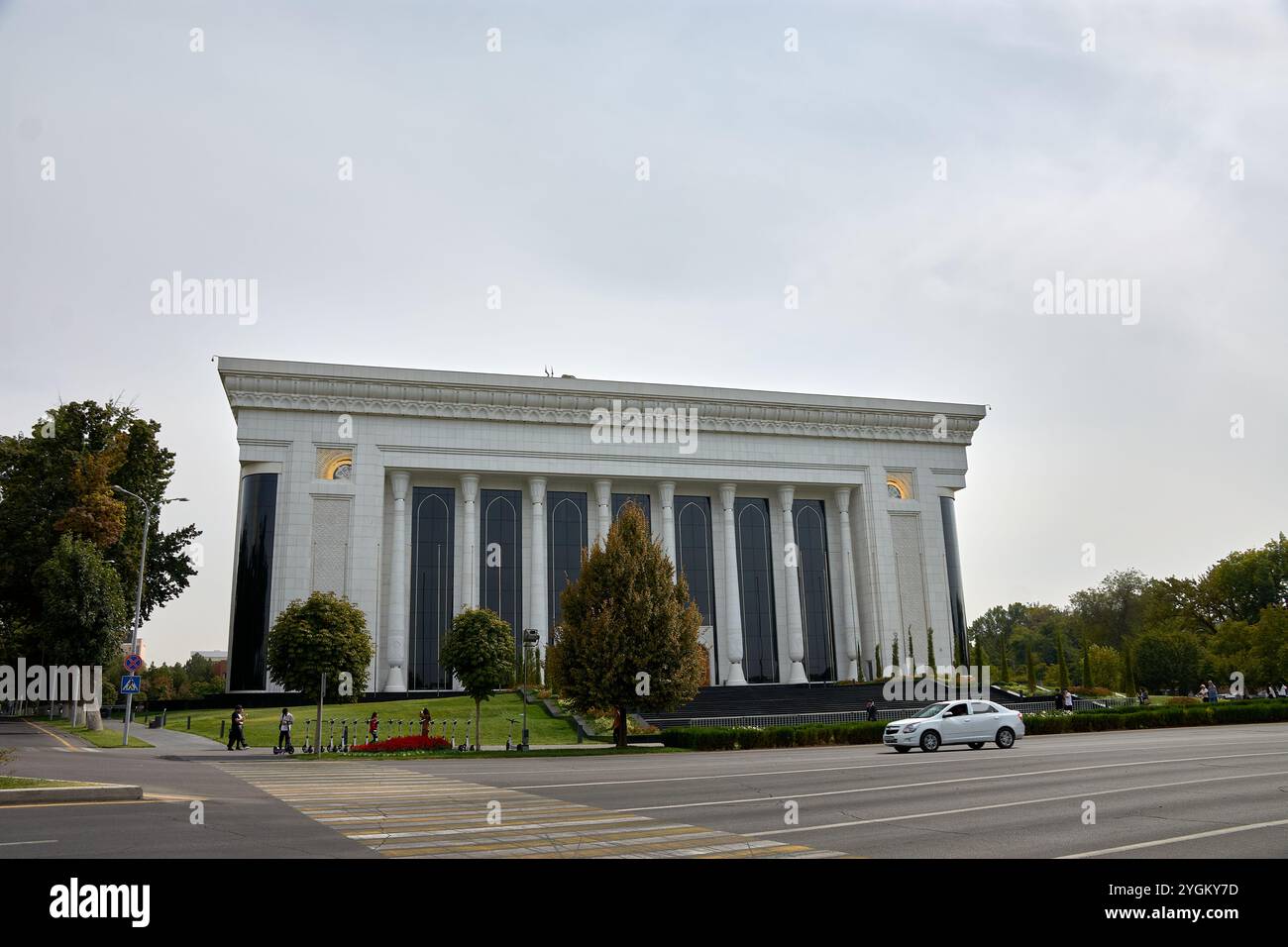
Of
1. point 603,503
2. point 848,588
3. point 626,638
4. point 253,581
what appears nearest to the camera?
point 626,638

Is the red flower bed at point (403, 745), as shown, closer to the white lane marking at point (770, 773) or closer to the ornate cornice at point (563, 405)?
the white lane marking at point (770, 773)

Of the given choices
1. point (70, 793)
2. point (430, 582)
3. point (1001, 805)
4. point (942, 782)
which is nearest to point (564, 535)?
point (430, 582)

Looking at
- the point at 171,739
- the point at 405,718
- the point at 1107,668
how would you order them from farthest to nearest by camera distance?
the point at 1107,668 < the point at 405,718 < the point at 171,739

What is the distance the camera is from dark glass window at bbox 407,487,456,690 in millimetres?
55219

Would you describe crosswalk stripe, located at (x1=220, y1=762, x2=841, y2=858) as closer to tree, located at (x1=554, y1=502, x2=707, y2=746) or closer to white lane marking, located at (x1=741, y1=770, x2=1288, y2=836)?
white lane marking, located at (x1=741, y1=770, x2=1288, y2=836)

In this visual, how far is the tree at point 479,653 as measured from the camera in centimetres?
3559

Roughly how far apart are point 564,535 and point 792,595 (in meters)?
16.1

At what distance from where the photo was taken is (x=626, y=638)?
33719mm

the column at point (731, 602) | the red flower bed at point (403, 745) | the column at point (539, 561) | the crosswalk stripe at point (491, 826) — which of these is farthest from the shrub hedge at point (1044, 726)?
the column at point (731, 602)

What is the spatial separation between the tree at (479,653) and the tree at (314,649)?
3.59 metres

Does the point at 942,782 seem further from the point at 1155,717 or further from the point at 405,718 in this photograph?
the point at 405,718

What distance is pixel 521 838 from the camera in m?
11.3

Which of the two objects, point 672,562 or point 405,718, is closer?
point 405,718
